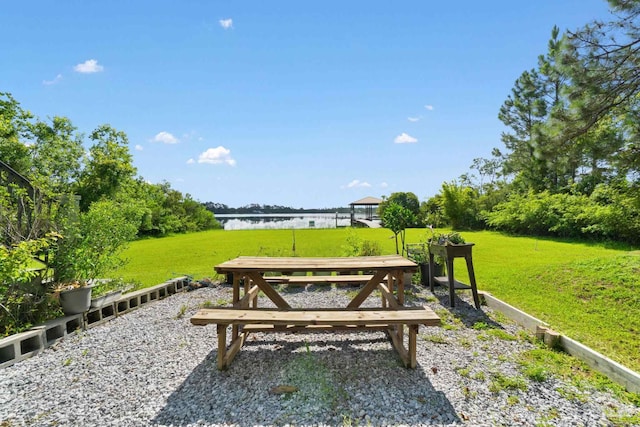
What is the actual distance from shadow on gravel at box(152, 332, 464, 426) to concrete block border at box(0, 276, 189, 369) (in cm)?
169

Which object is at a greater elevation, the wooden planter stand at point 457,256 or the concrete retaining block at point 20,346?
the wooden planter stand at point 457,256

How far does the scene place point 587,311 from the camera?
4.09 meters

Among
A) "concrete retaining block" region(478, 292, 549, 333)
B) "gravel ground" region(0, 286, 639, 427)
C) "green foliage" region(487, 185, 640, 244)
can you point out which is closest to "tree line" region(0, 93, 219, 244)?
"gravel ground" region(0, 286, 639, 427)

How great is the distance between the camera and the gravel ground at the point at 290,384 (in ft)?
6.80

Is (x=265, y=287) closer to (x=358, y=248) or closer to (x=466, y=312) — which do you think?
(x=466, y=312)

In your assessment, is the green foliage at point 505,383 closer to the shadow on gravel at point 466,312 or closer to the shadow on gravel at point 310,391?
the shadow on gravel at point 310,391

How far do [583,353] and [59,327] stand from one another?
5096mm

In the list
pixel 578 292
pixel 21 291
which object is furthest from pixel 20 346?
pixel 578 292

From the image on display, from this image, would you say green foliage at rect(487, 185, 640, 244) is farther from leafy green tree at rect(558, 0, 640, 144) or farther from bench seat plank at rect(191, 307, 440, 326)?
bench seat plank at rect(191, 307, 440, 326)

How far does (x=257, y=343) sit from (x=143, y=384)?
1095 mm

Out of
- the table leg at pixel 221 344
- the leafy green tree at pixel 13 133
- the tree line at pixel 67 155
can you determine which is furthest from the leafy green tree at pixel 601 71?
the leafy green tree at pixel 13 133

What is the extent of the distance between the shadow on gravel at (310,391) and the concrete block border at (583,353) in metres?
1.41

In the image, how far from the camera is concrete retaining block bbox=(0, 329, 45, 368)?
280cm

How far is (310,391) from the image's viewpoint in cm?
237
